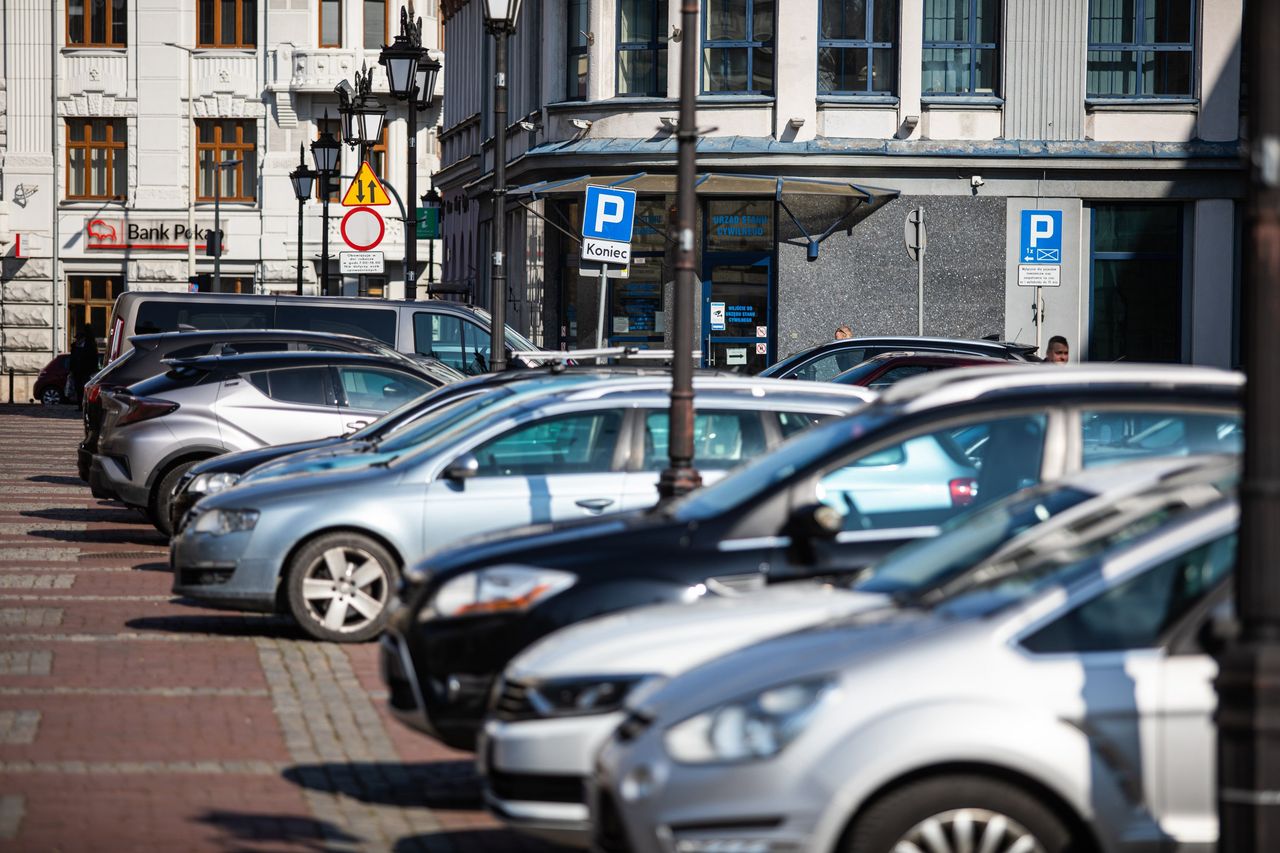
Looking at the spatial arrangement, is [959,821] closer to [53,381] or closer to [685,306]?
[685,306]

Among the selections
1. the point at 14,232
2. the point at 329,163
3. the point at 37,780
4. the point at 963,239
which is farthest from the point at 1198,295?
the point at 14,232

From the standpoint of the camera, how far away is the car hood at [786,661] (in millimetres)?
5305

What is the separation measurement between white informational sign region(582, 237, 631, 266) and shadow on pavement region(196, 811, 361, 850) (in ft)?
43.8

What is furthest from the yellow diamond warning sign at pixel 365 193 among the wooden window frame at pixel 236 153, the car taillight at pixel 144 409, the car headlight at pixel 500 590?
the wooden window frame at pixel 236 153

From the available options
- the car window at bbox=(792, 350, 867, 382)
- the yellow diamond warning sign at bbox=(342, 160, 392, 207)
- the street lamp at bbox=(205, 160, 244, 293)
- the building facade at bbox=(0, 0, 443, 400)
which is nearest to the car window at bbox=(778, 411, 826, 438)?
the car window at bbox=(792, 350, 867, 382)

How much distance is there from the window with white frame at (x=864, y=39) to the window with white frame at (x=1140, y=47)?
121 inches

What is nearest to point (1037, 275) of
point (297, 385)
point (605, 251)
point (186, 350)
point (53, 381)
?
point (605, 251)

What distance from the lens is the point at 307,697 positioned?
397 inches

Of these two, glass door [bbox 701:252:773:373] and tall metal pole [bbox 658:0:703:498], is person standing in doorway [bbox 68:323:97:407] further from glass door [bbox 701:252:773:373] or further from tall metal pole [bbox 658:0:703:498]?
tall metal pole [bbox 658:0:703:498]

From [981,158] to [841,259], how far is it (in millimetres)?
2594

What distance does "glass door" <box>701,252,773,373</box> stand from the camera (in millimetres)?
32281

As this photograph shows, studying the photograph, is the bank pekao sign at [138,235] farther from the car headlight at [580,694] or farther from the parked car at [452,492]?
the car headlight at [580,694]

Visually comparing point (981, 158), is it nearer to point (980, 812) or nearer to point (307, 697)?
point (307, 697)

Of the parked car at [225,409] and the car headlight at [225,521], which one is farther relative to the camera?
the parked car at [225,409]
